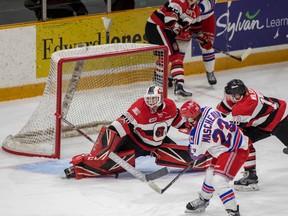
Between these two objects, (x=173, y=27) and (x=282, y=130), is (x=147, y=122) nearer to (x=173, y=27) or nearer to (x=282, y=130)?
(x=282, y=130)

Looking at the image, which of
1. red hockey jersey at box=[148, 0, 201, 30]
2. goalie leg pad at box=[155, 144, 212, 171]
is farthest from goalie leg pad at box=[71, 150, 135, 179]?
red hockey jersey at box=[148, 0, 201, 30]

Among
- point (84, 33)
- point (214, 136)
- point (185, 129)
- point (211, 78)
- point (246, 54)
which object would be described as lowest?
point (211, 78)

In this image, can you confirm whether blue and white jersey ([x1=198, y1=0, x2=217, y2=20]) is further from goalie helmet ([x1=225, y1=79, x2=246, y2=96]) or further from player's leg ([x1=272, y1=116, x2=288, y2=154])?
goalie helmet ([x1=225, y1=79, x2=246, y2=96])

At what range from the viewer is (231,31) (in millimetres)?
11102

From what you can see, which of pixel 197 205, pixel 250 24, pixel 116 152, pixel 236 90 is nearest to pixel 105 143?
pixel 116 152

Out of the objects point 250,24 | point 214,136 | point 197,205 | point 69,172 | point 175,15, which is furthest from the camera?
point 250,24

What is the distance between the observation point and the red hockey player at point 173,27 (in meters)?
10.0

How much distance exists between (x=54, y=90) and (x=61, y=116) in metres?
0.21

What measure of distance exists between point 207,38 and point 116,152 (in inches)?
108

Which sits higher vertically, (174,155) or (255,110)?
(255,110)

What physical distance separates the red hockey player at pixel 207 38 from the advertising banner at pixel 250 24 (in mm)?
374

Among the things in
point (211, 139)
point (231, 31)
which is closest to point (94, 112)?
point (211, 139)

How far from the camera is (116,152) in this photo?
8023 mm

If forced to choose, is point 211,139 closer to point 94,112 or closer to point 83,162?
point 83,162
